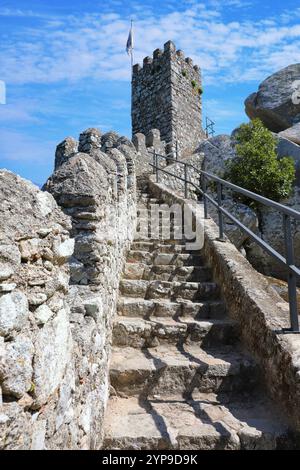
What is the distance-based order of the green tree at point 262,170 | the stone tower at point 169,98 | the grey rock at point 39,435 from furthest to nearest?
the stone tower at point 169,98 < the green tree at point 262,170 < the grey rock at point 39,435

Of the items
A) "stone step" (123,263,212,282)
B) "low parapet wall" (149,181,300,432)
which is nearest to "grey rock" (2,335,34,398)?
"low parapet wall" (149,181,300,432)

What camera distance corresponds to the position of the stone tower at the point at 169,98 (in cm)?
Answer: 1630

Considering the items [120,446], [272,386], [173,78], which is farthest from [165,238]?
[173,78]

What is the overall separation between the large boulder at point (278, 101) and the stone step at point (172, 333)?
14152mm

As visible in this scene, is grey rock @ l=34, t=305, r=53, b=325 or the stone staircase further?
the stone staircase

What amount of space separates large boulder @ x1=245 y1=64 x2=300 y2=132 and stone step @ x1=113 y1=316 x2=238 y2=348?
14152 millimetres

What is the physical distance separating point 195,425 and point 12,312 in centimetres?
172

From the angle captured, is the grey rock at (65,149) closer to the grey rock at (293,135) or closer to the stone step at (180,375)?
the grey rock at (293,135)

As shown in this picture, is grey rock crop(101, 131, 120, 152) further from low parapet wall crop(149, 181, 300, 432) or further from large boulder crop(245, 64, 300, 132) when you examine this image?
large boulder crop(245, 64, 300, 132)

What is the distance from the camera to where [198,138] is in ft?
60.6

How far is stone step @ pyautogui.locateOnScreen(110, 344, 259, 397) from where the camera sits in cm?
288

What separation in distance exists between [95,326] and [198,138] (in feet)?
56.0

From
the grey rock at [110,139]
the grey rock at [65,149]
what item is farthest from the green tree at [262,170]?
the grey rock at [65,149]
